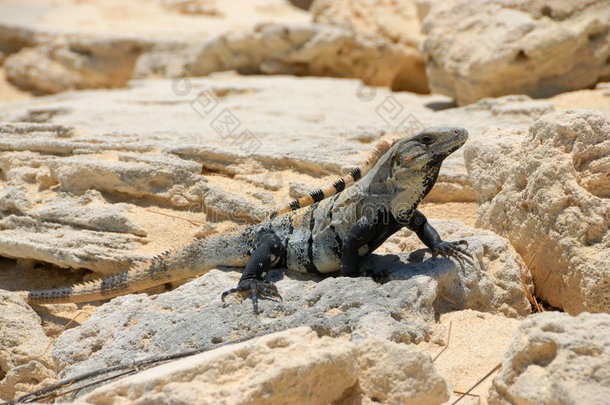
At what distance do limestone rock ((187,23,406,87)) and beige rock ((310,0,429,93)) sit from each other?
0.34 metres

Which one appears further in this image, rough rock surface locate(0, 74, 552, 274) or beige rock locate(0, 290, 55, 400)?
rough rock surface locate(0, 74, 552, 274)

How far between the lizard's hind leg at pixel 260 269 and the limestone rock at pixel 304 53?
9.05 metres

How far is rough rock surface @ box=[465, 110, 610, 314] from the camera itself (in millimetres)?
4984

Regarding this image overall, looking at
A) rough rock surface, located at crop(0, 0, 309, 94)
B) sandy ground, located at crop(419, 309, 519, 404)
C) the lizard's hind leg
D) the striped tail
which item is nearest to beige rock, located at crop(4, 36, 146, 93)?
rough rock surface, located at crop(0, 0, 309, 94)

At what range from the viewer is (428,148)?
4.85 m

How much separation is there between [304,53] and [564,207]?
9482mm

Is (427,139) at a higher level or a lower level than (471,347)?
higher

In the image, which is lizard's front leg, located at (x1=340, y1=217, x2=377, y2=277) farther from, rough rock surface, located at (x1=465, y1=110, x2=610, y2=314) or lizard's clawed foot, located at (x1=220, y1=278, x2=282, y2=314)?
rough rock surface, located at (x1=465, y1=110, x2=610, y2=314)

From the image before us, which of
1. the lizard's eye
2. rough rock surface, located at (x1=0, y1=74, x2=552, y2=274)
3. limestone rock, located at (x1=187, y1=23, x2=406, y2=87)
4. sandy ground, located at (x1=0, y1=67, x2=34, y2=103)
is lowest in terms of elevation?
sandy ground, located at (x1=0, y1=67, x2=34, y2=103)

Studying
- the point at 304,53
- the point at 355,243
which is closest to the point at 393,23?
the point at 304,53

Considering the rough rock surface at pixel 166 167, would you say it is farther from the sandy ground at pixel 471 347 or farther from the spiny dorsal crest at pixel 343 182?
the sandy ground at pixel 471 347

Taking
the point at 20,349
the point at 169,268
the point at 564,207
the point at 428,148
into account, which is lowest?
the point at 20,349

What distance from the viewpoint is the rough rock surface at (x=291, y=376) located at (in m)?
3.20

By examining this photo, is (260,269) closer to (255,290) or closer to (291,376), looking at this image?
(255,290)
